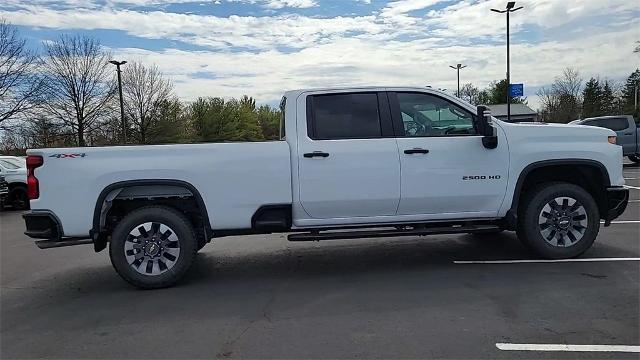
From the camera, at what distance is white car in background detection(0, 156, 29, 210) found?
16828 mm

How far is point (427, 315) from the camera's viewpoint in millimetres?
4820

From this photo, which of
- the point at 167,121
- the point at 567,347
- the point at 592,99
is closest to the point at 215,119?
the point at 167,121

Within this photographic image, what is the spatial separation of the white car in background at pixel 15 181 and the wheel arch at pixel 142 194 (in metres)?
12.5

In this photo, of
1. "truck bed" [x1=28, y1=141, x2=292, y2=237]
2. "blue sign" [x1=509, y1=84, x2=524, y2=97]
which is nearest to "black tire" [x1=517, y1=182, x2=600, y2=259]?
"truck bed" [x1=28, y1=141, x2=292, y2=237]

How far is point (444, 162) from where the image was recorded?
20.2 feet

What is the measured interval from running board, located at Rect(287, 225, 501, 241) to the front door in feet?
0.50

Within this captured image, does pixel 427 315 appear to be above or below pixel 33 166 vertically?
below

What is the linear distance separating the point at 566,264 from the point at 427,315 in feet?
8.00

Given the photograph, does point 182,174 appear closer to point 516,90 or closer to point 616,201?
point 616,201

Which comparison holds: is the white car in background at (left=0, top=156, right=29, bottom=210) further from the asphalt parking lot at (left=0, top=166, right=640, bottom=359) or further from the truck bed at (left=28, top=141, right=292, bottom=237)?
the truck bed at (left=28, top=141, right=292, bottom=237)

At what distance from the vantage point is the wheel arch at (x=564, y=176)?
6.33 m

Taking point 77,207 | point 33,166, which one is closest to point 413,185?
point 77,207

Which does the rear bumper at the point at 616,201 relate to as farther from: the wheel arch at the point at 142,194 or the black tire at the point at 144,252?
the black tire at the point at 144,252

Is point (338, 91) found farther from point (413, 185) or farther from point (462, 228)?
point (462, 228)
